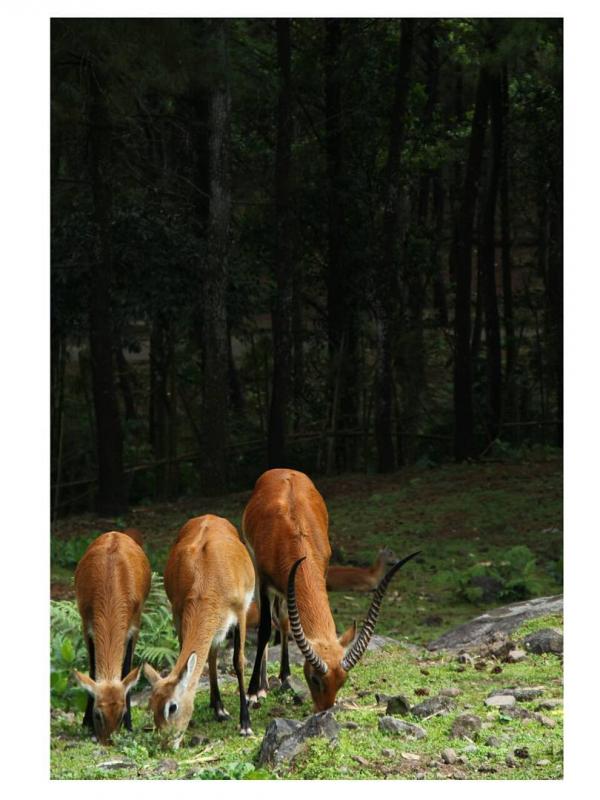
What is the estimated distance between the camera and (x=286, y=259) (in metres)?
17.5

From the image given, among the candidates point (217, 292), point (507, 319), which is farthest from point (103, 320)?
point (507, 319)

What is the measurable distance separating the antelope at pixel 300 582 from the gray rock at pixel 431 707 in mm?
456

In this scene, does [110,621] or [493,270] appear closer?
[110,621]

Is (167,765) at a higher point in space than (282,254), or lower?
lower

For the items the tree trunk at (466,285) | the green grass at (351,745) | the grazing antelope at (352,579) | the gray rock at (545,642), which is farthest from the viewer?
the tree trunk at (466,285)

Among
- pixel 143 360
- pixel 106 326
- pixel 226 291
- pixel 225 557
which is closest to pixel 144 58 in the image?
pixel 106 326

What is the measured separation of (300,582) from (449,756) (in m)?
1.37

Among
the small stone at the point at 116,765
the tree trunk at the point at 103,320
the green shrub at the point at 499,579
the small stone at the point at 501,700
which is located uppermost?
the tree trunk at the point at 103,320

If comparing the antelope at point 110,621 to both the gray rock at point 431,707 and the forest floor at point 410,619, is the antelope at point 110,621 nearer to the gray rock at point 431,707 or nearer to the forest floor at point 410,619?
the forest floor at point 410,619

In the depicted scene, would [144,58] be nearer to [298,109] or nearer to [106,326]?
[106,326]

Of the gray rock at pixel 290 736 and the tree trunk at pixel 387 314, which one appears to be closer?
the gray rock at pixel 290 736

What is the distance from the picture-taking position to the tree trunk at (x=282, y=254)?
17.2 metres

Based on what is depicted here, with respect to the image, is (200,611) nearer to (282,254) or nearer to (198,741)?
(198,741)

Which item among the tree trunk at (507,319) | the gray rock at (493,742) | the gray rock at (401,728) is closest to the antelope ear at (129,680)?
the gray rock at (401,728)
